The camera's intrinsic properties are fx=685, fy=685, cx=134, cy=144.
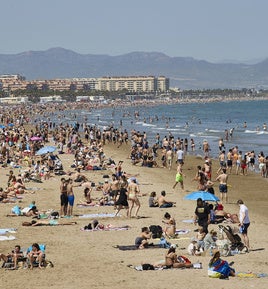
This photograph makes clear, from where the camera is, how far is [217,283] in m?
12.2

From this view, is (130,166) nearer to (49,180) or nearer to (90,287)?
(49,180)

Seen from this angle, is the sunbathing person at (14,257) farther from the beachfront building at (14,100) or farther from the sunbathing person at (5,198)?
the beachfront building at (14,100)

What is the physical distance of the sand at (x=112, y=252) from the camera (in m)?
12.3

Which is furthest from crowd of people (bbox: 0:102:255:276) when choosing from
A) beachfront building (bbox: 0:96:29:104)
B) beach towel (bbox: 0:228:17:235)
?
beachfront building (bbox: 0:96:29:104)

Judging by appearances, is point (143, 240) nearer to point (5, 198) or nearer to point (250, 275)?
point (250, 275)

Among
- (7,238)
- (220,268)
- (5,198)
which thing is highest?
(220,268)

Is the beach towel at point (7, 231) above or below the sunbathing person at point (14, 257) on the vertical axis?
below

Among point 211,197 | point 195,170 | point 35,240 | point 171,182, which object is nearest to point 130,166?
point 195,170

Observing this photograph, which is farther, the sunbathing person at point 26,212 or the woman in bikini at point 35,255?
the sunbathing person at point 26,212

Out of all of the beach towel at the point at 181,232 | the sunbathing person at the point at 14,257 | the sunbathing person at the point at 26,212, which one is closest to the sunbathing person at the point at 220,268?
the sunbathing person at the point at 14,257

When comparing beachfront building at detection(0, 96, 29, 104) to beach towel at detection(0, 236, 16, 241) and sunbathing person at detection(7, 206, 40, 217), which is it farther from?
beach towel at detection(0, 236, 16, 241)

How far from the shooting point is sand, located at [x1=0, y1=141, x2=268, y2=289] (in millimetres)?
12305

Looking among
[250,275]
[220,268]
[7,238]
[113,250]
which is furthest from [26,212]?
[250,275]

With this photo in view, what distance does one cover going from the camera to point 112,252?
48.9 feet
